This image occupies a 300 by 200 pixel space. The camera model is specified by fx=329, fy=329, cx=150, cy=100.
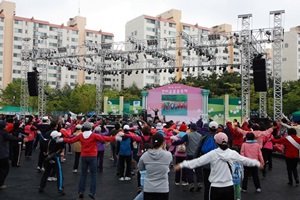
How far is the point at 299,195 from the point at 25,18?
2902 inches

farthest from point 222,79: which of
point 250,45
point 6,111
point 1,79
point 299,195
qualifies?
point 1,79

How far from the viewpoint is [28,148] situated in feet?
43.8

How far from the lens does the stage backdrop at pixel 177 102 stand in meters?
27.3

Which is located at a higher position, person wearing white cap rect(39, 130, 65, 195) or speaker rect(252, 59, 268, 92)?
speaker rect(252, 59, 268, 92)

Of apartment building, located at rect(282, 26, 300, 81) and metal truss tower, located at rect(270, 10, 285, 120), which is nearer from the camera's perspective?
metal truss tower, located at rect(270, 10, 285, 120)

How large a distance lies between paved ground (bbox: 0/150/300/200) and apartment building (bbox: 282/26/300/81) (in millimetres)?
69527

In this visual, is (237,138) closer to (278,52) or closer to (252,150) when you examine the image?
(252,150)

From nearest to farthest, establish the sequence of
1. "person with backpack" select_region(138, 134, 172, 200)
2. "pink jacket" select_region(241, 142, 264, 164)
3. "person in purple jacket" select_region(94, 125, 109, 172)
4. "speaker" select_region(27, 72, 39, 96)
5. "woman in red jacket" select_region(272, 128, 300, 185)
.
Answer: "person with backpack" select_region(138, 134, 172, 200), "pink jacket" select_region(241, 142, 264, 164), "woman in red jacket" select_region(272, 128, 300, 185), "person in purple jacket" select_region(94, 125, 109, 172), "speaker" select_region(27, 72, 39, 96)

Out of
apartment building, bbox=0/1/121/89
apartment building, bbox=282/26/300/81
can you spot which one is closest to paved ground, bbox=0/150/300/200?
apartment building, bbox=0/1/121/89

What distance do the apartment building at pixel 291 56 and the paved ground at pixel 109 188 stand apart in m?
69.5

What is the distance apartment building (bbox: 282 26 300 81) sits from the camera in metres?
73.9

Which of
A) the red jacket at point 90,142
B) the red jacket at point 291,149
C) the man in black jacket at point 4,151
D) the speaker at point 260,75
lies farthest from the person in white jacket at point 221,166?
the speaker at point 260,75

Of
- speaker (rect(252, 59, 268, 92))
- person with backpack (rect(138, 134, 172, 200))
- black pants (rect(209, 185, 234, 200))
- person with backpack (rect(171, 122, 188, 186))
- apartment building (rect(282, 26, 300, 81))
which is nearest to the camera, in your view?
black pants (rect(209, 185, 234, 200))

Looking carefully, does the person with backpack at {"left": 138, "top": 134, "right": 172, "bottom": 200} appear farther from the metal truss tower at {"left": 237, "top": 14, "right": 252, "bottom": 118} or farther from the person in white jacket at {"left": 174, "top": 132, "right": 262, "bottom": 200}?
the metal truss tower at {"left": 237, "top": 14, "right": 252, "bottom": 118}
